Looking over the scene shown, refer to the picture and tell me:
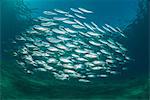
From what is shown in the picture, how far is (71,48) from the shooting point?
615 inches

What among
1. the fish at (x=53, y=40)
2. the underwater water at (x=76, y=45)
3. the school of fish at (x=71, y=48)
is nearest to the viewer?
the underwater water at (x=76, y=45)

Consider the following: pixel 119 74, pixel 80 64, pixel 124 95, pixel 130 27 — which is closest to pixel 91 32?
pixel 130 27

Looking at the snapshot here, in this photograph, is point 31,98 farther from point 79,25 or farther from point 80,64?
point 79,25

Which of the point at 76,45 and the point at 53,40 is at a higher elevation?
the point at 76,45

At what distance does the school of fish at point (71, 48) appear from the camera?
46.0 ft

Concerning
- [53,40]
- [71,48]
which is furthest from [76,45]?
[53,40]

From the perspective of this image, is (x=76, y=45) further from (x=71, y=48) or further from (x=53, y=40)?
(x=53, y=40)

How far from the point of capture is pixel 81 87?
20703mm

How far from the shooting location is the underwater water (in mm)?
13930

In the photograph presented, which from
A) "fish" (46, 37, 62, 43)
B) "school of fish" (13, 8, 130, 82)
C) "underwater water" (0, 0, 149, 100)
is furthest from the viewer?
"fish" (46, 37, 62, 43)

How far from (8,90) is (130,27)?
1303 centimetres

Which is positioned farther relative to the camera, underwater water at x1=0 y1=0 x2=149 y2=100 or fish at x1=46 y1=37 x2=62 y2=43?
fish at x1=46 y1=37 x2=62 y2=43

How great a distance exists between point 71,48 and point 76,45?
1.32 feet

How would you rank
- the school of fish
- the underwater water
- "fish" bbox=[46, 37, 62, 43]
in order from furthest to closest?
"fish" bbox=[46, 37, 62, 43], the school of fish, the underwater water
